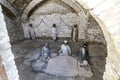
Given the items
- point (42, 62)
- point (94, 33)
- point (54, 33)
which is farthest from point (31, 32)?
point (94, 33)

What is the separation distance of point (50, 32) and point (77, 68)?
4.03 meters

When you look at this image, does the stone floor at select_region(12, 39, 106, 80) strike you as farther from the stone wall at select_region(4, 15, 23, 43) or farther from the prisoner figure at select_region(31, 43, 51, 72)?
the stone wall at select_region(4, 15, 23, 43)

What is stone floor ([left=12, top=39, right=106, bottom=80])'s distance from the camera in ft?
21.4

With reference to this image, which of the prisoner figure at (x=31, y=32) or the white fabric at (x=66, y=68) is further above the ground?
the prisoner figure at (x=31, y=32)

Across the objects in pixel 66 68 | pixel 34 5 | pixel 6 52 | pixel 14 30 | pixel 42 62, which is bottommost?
pixel 66 68

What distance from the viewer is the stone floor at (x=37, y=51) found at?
652 centimetres

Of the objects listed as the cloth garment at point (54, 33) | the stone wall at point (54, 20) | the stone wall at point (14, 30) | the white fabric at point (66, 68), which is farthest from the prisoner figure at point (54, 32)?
the white fabric at point (66, 68)

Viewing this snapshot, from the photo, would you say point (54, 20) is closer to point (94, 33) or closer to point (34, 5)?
point (34, 5)

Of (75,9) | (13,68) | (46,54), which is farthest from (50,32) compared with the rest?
(13,68)

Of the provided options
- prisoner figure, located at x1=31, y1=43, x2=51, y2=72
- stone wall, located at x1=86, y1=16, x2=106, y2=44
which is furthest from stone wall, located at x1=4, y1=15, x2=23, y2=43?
stone wall, located at x1=86, y1=16, x2=106, y2=44

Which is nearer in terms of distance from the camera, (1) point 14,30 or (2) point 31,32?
(1) point 14,30

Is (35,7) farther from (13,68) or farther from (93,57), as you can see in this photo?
(13,68)

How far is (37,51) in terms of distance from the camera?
8.57m

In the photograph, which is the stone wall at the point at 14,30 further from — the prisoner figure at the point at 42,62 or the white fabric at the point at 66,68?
the white fabric at the point at 66,68
